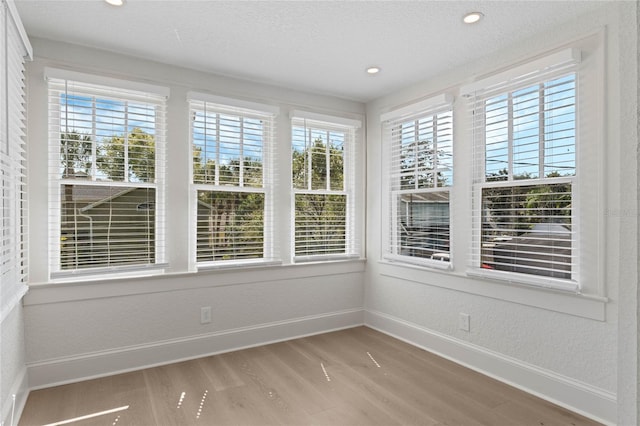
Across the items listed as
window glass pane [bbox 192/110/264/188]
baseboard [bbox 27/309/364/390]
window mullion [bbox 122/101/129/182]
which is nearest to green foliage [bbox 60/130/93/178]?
window mullion [bbox 122/101/129/182]

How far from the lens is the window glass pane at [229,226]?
3531 mm

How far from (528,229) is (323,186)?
211cm

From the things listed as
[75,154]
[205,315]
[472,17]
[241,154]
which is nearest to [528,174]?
[472,17]

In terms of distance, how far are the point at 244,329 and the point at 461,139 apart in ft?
8.86

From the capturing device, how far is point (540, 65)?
8.97 ft

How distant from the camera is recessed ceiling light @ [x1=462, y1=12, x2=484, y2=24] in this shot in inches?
98.4

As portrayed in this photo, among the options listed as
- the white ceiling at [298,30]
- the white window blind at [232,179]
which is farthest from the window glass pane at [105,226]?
the white ceiling at [298,30]

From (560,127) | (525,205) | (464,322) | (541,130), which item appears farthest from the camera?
(464,322)

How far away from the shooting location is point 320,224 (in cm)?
422

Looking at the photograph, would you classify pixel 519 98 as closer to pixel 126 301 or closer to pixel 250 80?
pixel 250 80

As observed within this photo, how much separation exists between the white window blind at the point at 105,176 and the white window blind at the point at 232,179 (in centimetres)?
34

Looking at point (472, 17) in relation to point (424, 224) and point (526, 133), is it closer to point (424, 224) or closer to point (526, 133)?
point (526, 133)

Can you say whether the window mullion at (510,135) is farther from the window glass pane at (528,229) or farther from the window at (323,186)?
the window at (323,186)

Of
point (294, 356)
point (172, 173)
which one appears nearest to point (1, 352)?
point (172, 173)
